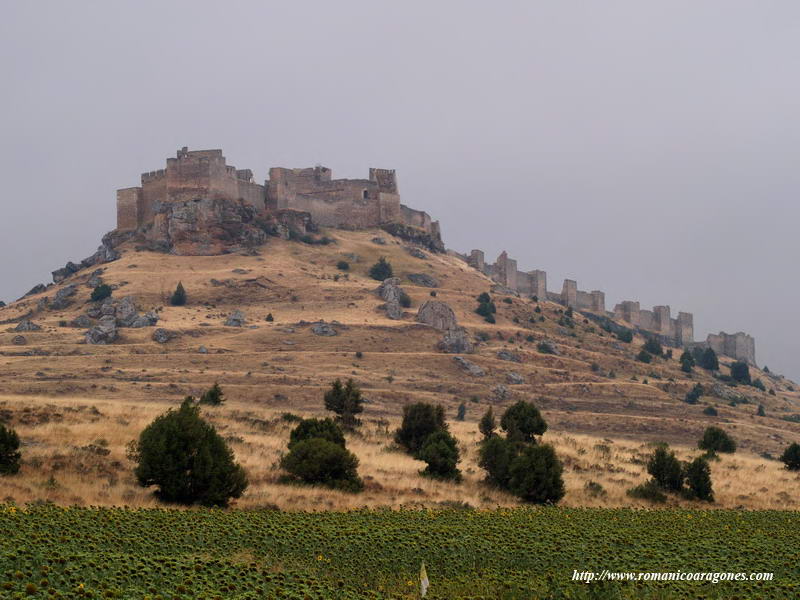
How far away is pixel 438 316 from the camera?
224 feet

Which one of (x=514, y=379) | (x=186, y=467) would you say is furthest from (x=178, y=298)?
(x=186, y=467)

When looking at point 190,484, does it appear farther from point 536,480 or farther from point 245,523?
point 536,480

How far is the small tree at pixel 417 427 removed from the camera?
27.7 metres

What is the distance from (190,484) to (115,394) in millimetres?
29062

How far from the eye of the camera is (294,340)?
61906mm

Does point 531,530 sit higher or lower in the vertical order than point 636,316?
lower

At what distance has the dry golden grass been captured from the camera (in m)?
20.8

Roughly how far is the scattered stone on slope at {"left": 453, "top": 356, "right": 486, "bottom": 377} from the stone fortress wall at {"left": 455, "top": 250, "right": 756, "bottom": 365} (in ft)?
146

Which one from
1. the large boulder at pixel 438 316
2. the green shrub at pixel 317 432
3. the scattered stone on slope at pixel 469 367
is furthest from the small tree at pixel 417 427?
the large boulder at pixel 438 316

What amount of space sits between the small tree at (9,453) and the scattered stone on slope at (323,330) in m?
45.7

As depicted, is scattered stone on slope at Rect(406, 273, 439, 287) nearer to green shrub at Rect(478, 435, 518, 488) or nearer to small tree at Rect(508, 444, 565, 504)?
green shrub at Rect(478, 435, 518, 488)

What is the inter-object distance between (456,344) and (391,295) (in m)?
10.7

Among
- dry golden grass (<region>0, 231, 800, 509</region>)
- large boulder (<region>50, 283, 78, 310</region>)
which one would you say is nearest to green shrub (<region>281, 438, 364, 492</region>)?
dry golden grass (<region>0, 231, 800, 509</region>)

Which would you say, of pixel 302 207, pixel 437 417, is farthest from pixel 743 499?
pixel 302 207
